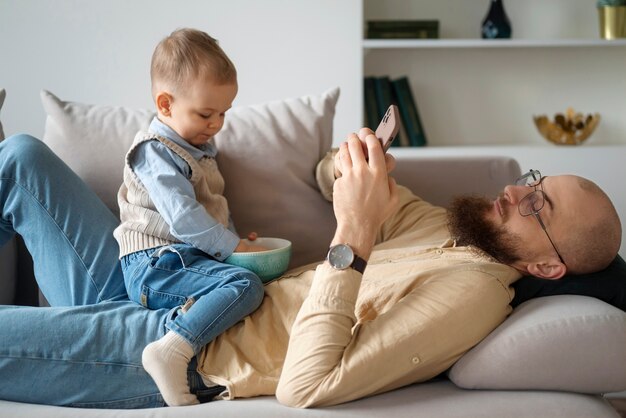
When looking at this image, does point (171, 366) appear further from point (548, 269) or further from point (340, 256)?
point (548, 269)

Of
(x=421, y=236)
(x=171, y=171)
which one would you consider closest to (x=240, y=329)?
(x=171, y=171)

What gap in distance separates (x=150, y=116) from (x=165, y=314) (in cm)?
75

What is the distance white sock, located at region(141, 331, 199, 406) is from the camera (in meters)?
1.53

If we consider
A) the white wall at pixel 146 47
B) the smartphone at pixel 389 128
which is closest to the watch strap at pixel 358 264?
the smartphone at pixel 389 128

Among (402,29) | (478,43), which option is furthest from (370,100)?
(478,43)

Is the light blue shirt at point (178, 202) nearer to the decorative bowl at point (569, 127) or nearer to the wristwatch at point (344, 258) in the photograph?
the wristwatch at point (344, 258)

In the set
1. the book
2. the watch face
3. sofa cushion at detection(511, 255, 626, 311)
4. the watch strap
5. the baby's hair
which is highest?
the baby's hair

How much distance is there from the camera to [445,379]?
162 cm

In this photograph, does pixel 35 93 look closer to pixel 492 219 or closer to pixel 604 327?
pixel 492 219

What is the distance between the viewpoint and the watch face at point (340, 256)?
1.48m

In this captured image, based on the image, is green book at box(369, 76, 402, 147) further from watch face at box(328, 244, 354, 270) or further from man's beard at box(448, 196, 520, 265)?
watch face at box(328, 244, 354, 270)

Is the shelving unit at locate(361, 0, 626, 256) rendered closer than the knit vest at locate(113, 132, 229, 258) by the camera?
No

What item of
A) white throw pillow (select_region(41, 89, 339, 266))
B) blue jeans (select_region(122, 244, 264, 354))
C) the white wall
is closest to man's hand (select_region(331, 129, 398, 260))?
blue jeans (select_region(122, 244, 264, 354))

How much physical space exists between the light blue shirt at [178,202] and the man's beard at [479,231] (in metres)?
0.53
